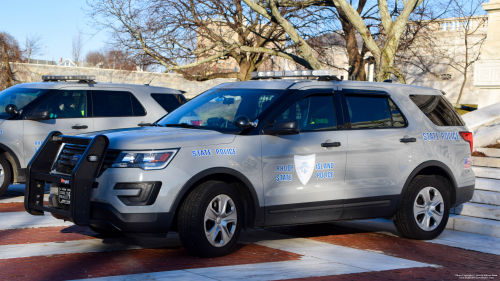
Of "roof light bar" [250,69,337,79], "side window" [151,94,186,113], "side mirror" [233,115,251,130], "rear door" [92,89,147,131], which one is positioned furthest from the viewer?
"side window" [151,94,186,113]

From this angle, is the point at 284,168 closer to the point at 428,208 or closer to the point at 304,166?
the point at 304,166

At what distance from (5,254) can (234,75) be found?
20.2 m

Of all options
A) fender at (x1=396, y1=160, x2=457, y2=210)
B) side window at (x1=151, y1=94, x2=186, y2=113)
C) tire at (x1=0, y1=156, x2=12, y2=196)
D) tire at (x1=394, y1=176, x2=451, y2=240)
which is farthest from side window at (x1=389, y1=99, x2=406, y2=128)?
tire at (x1=0, y1=156, x2=12, y2=196)

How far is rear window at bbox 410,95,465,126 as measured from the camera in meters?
7.69

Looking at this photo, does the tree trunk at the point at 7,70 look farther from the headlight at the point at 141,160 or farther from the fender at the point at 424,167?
the headlight at the point at 141,160

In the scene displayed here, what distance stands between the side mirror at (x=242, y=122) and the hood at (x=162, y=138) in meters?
0.14

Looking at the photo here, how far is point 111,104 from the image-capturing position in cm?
1089

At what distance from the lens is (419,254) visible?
6.66m

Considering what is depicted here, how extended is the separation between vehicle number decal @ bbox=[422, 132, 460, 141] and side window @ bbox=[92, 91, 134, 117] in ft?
18.5

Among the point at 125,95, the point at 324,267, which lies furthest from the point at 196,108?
the point at 125,95

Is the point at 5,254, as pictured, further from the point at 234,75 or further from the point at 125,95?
the point at 234,75

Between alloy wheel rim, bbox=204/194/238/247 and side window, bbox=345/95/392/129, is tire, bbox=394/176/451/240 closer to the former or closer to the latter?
side window, bbox=345/95/392/129

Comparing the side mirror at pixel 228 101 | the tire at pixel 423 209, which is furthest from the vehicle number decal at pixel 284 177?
the tire at pixel 423 209

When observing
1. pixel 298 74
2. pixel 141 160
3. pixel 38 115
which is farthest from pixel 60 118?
pixel 141 160
